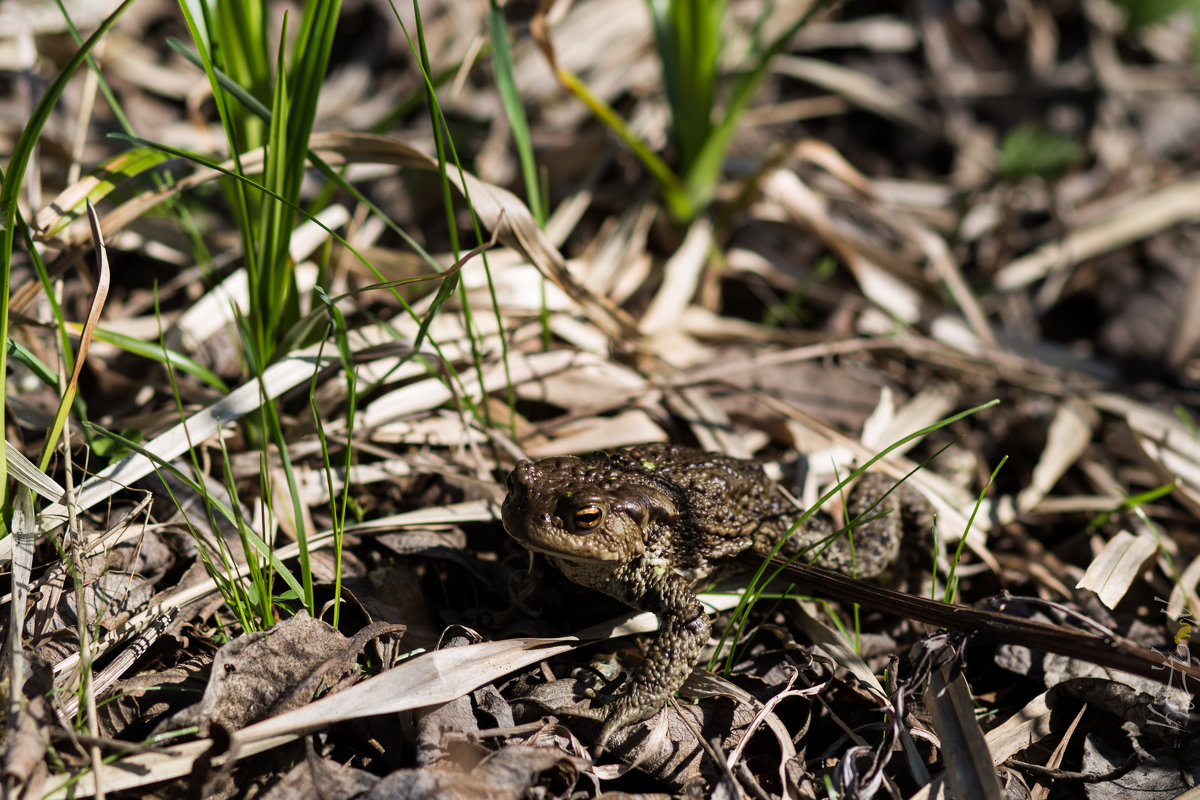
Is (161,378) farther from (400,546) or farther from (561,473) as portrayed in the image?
(561,473)

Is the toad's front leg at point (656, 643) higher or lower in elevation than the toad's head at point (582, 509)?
lower

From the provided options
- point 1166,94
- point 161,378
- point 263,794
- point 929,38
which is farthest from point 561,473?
point 1166,94

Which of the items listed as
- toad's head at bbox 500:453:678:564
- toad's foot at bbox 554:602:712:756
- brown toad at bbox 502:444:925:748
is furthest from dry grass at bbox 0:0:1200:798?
toad's head at bbox 500:453:678:564

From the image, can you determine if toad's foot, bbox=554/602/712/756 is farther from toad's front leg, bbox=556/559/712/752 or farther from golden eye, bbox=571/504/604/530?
golden eye, bbox=571/504/604/530

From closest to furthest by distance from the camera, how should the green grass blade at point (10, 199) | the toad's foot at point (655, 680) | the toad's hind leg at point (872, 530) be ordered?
1. the green grass blade at point (10, 199)
2. the toad's foot at point (655, 680)
3. the toad's hind leg at point (872, 530)

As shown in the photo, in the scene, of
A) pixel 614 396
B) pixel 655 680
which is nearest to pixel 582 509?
pixel 655 680

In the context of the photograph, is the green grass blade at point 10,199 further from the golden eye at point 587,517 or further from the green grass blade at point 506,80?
the golden eye at point 587,517

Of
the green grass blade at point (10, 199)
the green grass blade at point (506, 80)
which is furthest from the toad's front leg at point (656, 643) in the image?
the green grass blade at point (10, 199)
